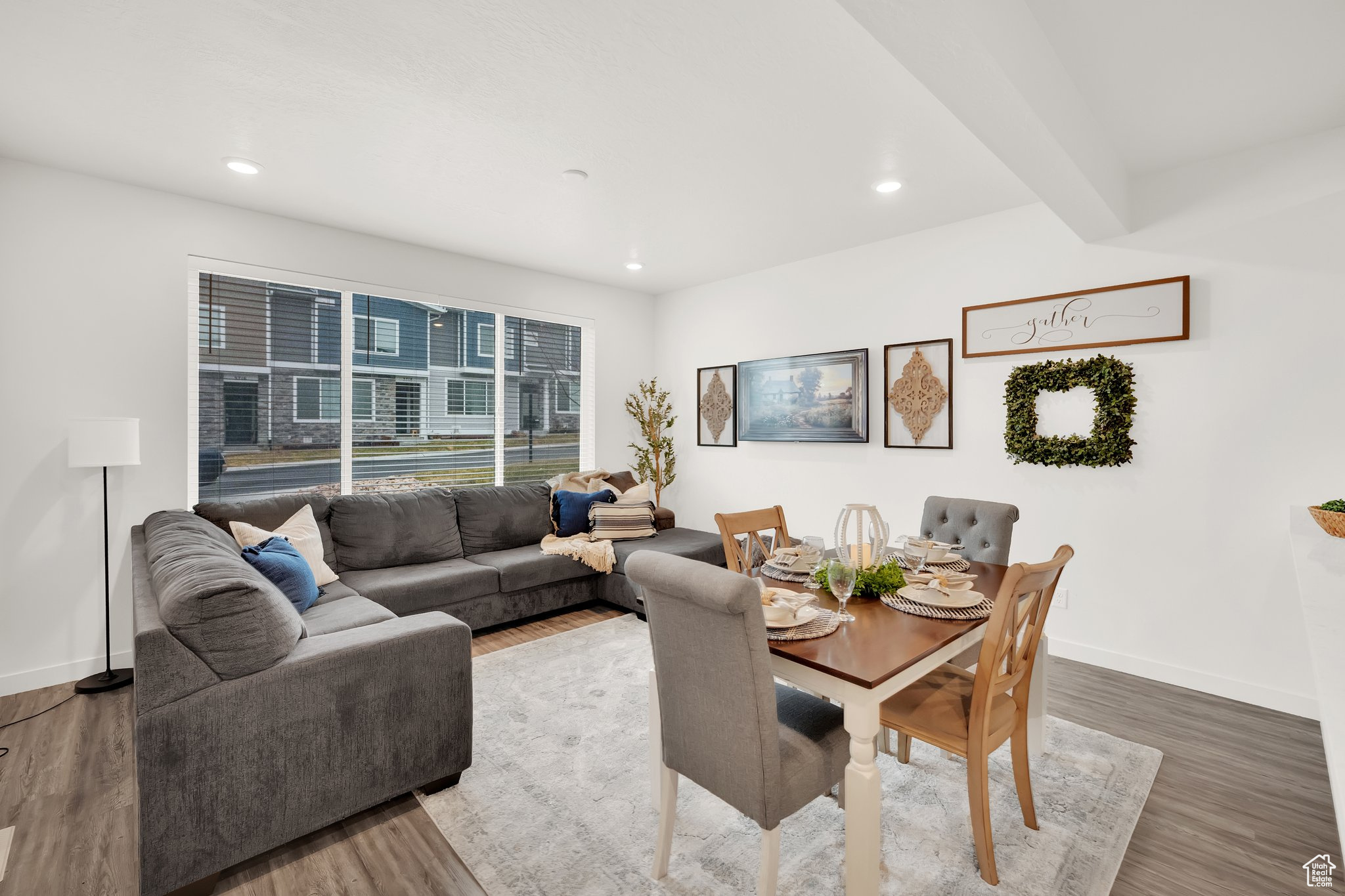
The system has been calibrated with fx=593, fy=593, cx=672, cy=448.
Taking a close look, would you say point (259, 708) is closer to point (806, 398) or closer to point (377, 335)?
point (377, 335)

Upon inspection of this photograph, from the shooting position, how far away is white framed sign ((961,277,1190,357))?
121 inches

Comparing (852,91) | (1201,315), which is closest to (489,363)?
(852,91)

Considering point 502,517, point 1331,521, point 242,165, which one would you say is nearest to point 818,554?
point 1331,521

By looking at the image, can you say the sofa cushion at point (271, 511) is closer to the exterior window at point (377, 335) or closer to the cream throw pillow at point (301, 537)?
the cream throw pillow at point (301, 537)

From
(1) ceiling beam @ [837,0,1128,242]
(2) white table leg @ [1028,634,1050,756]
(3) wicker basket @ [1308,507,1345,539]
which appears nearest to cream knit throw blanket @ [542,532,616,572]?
(2) white table leg @ [1028,634,1050,756]

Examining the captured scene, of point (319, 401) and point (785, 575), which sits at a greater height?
point (319, 401)

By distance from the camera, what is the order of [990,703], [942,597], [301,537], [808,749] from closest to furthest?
[808,749], [990,703], [942,597], [301,537]

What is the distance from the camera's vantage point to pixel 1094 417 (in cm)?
331

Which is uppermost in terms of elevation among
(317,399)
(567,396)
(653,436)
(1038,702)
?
(567,396)

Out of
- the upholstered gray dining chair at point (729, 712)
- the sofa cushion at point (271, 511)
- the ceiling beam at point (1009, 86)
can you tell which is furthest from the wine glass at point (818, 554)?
the sofa cushion at point (271, 511)

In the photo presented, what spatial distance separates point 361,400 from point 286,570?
1.83 meters

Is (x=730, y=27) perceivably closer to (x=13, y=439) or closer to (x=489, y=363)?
(x=489, y=363)

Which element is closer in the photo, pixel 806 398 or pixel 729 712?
pixel 729 712

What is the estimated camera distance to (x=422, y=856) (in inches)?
73.5
